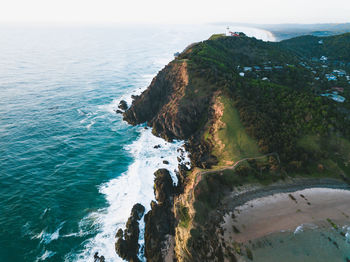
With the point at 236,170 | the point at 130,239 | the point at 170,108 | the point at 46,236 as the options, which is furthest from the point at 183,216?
the point at 170,108

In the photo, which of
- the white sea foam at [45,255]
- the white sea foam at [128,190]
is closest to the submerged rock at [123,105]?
the white sea foam at [128,190]

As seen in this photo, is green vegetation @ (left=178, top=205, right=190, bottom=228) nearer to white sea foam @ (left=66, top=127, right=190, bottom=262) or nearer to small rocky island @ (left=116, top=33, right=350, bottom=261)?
small rocky island @ (left=116, top=33, right=350, bottom=261)

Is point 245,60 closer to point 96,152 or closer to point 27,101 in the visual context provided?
point 96,152

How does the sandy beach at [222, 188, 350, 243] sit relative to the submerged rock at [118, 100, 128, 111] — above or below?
above

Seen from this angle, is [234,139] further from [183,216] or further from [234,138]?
[183,216]

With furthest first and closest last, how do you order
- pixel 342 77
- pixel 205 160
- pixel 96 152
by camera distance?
pixel 342 77 → pixel 96 152 → pixel 205 160

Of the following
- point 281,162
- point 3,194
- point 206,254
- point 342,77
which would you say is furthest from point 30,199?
point 342,77

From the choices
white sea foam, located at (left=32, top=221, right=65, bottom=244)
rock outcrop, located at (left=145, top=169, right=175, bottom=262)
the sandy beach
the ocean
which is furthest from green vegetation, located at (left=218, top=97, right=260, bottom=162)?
white sea foam, located at (left=32, top=221, right=65, bottom=244)
